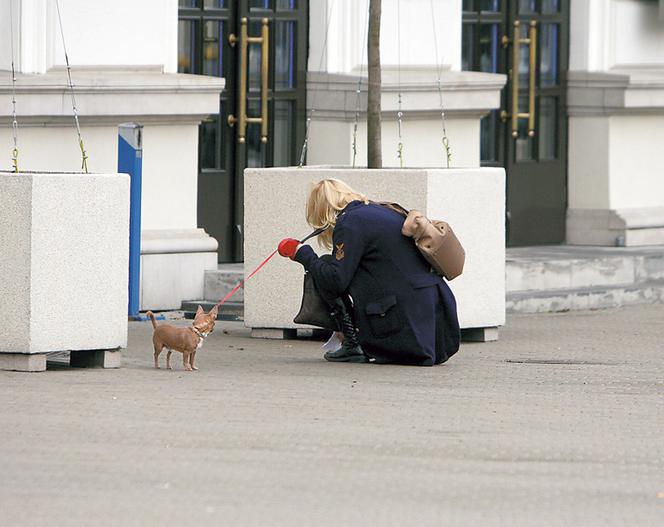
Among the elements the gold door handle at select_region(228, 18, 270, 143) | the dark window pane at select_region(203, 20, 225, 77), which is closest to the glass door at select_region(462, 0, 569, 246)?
the gold door handle at select_region(228, 18, 270, 143)

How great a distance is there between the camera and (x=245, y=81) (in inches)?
561

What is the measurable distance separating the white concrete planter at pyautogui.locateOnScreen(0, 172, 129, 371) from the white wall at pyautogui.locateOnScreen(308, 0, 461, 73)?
→ 5329mm

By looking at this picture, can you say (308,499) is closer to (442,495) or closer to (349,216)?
(442,495)

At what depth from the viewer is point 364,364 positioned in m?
10.0

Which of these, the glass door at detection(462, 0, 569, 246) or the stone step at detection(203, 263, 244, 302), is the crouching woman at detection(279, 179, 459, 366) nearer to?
the stone step at detection(203, 263, 244, 302)

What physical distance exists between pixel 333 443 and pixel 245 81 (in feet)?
23.9

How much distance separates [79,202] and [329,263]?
140 centimetres

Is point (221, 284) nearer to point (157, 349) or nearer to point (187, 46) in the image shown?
point (187, 46)

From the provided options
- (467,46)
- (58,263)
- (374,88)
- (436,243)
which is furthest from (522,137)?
(58,263)

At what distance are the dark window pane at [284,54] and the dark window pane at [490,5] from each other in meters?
2.22

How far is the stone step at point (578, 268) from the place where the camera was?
14.1m

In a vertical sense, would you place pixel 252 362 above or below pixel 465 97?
below

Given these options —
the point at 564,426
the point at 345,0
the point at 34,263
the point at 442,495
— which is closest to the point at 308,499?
the point at 442,495

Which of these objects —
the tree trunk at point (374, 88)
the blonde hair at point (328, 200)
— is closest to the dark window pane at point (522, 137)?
the tree trunk at point (374, 88)
